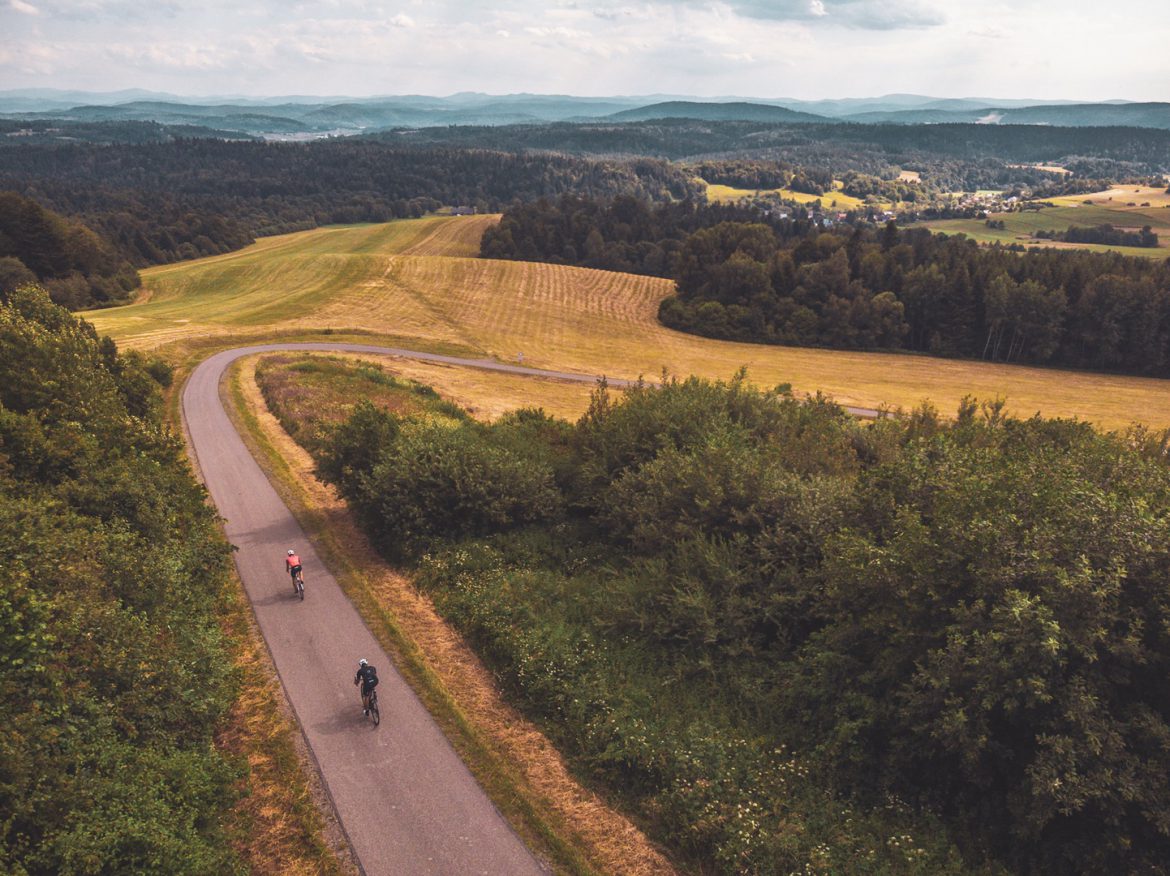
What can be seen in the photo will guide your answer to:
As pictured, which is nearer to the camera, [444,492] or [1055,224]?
[444,492]

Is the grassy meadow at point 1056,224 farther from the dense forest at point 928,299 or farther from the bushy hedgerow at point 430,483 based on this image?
the bushy hedgerow at point 430,483

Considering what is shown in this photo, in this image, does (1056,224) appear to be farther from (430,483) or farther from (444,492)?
(430,483)

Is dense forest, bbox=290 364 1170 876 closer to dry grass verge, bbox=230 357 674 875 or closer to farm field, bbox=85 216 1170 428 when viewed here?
dry grass verge, bbox=230 357 674 875

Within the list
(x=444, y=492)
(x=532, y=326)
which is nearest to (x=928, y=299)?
(x=532, y=326)

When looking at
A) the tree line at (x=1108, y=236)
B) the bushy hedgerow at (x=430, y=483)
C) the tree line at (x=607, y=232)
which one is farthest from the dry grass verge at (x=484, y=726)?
the tree line at (x=1108, y=236)

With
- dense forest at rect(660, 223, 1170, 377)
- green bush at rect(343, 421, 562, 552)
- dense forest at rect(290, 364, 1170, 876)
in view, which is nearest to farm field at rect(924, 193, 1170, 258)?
dense forest at rect(660, 223, 1170, 377)

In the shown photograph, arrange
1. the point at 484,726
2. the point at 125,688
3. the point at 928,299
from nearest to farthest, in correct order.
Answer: the point at 125,688, the point at 484,726, the point at 928,299

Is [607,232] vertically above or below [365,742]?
above
